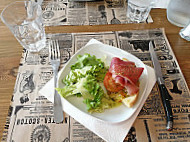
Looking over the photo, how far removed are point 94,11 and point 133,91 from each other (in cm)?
73

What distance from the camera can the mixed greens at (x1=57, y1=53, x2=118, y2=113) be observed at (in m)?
0.67

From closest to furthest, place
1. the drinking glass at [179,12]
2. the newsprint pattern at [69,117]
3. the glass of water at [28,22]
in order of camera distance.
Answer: the newsprint pattern at [69,117]
the glass of water at [28,22]
the drinking glass at [179,12]

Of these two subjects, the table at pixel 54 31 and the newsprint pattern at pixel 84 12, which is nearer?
the table at pixel 54 31

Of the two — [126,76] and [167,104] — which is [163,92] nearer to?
[167,104]

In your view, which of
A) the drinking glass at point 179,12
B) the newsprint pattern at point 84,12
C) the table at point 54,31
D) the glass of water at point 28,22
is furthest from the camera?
the newsprint pattern at point 84,12

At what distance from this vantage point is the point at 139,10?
3.50ft

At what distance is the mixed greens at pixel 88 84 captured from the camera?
2.18 ft

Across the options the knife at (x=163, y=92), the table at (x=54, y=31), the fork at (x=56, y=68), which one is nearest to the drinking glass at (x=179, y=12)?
the table at (x=54, y=31)

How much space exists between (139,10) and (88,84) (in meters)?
0.69

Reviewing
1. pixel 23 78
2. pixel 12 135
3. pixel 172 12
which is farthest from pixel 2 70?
pixel 172 12

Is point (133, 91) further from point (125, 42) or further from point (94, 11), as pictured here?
point (94, 11)

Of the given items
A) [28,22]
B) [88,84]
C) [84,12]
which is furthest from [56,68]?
[84,12]

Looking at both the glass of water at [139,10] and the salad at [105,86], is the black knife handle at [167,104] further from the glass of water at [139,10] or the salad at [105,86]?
the glass of water at [139,10]

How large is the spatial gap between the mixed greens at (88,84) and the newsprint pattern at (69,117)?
0.35 feet
